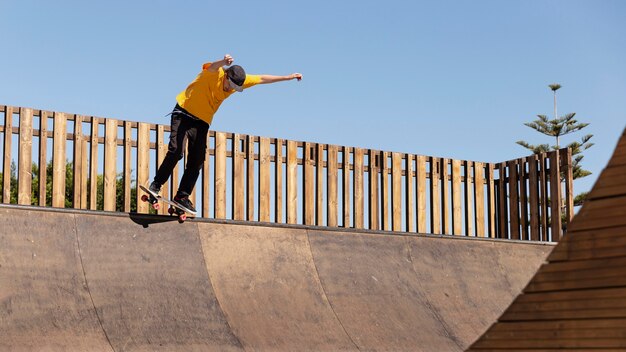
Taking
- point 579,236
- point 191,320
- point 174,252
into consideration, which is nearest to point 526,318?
point 579,236

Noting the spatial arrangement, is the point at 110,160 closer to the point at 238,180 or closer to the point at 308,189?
the point at 238,180

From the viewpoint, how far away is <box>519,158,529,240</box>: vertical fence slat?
13352 mm

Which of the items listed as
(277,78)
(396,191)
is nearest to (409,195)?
(396,191)

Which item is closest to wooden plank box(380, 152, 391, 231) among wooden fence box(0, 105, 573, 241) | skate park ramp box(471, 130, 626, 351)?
wooden fence box(0, 105, 573, 241)

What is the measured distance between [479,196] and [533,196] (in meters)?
0.87

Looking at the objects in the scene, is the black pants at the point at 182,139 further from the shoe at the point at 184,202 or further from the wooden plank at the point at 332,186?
the wooden plank at the point at 332,186

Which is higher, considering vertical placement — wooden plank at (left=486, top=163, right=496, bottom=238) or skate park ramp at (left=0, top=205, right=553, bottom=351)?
wooden plank at (left=486, top=163, right=496, bottom=238)

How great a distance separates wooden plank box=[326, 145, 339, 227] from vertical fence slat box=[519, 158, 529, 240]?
347cm

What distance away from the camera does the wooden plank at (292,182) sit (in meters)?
11.0

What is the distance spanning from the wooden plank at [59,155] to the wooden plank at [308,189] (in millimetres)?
3226

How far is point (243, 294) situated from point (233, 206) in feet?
7.48

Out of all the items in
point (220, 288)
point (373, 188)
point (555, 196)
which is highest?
point (373, 188)

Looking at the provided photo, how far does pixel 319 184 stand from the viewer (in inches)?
451

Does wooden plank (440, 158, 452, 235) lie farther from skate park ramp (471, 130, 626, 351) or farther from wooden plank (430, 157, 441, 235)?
skate park ramp (471, 130, 626, 351)
